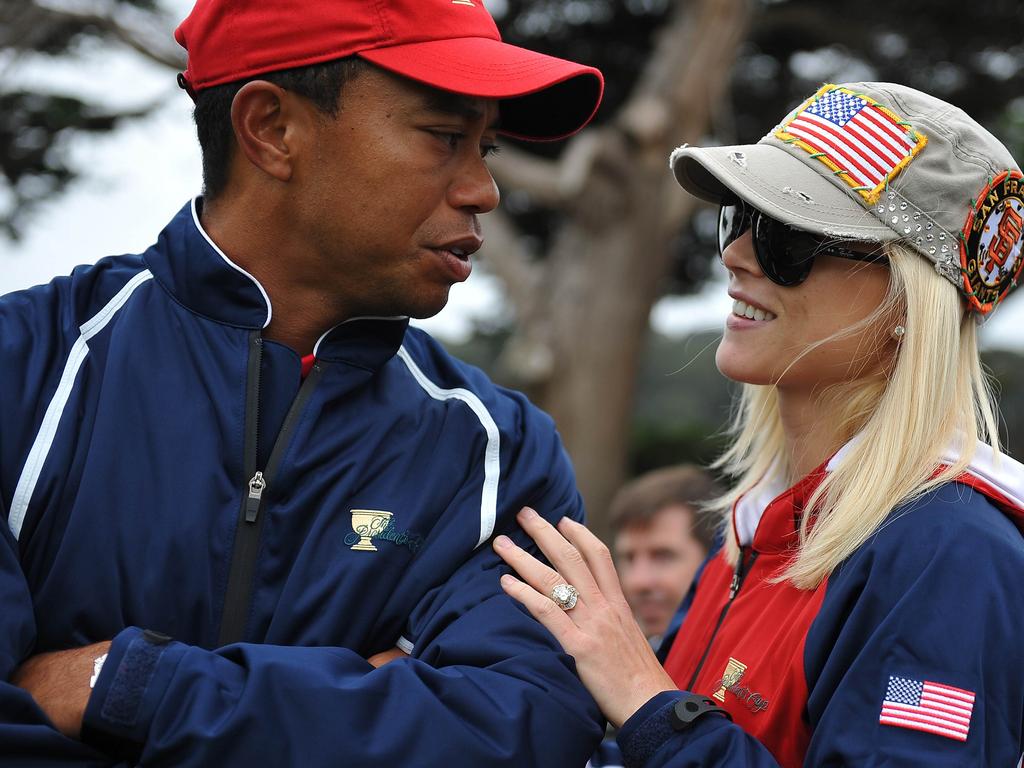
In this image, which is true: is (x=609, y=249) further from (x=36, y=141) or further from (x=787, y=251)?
(x=787, y=251)

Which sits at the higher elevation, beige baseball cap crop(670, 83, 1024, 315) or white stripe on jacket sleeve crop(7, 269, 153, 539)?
beige baseball cap crop(670, 83, 1024, 315)

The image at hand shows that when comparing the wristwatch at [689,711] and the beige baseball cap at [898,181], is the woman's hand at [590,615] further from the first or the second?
the beige baseball cap at [898,181]

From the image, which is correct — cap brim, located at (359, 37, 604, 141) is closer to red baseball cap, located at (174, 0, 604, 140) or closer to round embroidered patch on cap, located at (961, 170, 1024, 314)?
red baseball cap, located at (174, 0, 604, 140)

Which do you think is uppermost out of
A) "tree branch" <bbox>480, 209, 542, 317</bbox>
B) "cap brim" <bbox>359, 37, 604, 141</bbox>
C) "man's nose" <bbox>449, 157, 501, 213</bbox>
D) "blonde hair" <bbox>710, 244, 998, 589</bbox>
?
"cap brim" <bbox>359, 37, 604, 141</bbox>

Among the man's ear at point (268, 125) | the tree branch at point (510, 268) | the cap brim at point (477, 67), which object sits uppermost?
the cap brim at point (477, 67)

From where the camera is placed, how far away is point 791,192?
9.00ft

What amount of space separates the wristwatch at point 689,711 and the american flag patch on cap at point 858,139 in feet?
3.65

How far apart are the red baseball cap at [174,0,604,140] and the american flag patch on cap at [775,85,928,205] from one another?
0.54m

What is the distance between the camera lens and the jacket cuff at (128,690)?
7.22 ft

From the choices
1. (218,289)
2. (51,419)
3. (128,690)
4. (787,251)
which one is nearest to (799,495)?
(787,251)

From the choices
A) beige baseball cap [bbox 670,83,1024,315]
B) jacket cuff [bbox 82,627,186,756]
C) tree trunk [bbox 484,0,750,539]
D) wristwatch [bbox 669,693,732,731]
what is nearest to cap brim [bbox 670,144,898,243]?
beige baseball cap [bbox 670,83,1024,315]

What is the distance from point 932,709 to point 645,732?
56 cm

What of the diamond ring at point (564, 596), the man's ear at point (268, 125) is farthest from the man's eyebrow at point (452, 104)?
the diamond ring at point (564, 596)

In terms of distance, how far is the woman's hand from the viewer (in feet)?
8.41
